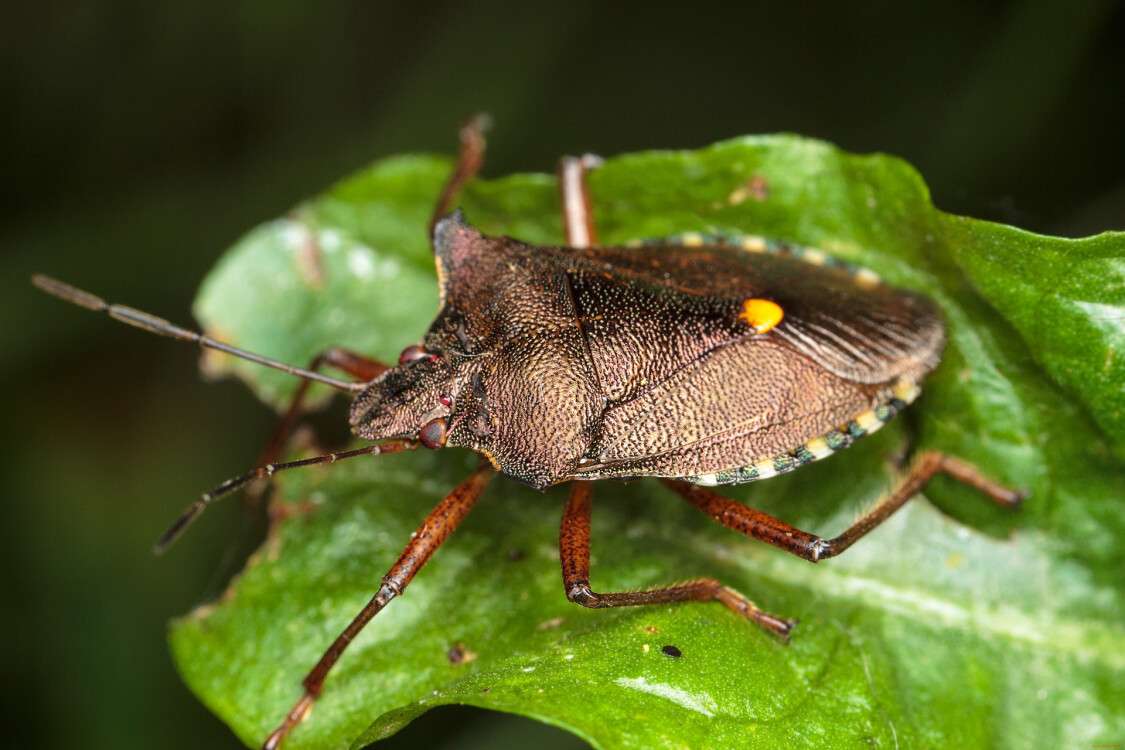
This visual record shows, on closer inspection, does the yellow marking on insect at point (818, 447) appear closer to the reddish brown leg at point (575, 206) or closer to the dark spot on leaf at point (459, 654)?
the reddish brown leg at point (575, 206)

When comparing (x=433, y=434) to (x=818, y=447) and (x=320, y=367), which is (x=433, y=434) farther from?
(x=818, y=447)

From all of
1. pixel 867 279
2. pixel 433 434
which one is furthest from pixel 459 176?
pixel 867 279

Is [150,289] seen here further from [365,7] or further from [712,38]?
[712,38]

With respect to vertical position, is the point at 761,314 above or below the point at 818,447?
above

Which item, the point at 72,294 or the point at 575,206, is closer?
the point at 72,294

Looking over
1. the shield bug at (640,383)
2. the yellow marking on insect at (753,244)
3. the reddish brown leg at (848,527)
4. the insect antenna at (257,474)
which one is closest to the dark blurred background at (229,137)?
the insect antenna at (257,474)

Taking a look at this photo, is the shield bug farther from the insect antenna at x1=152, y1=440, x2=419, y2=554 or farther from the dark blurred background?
the dark blurred background
